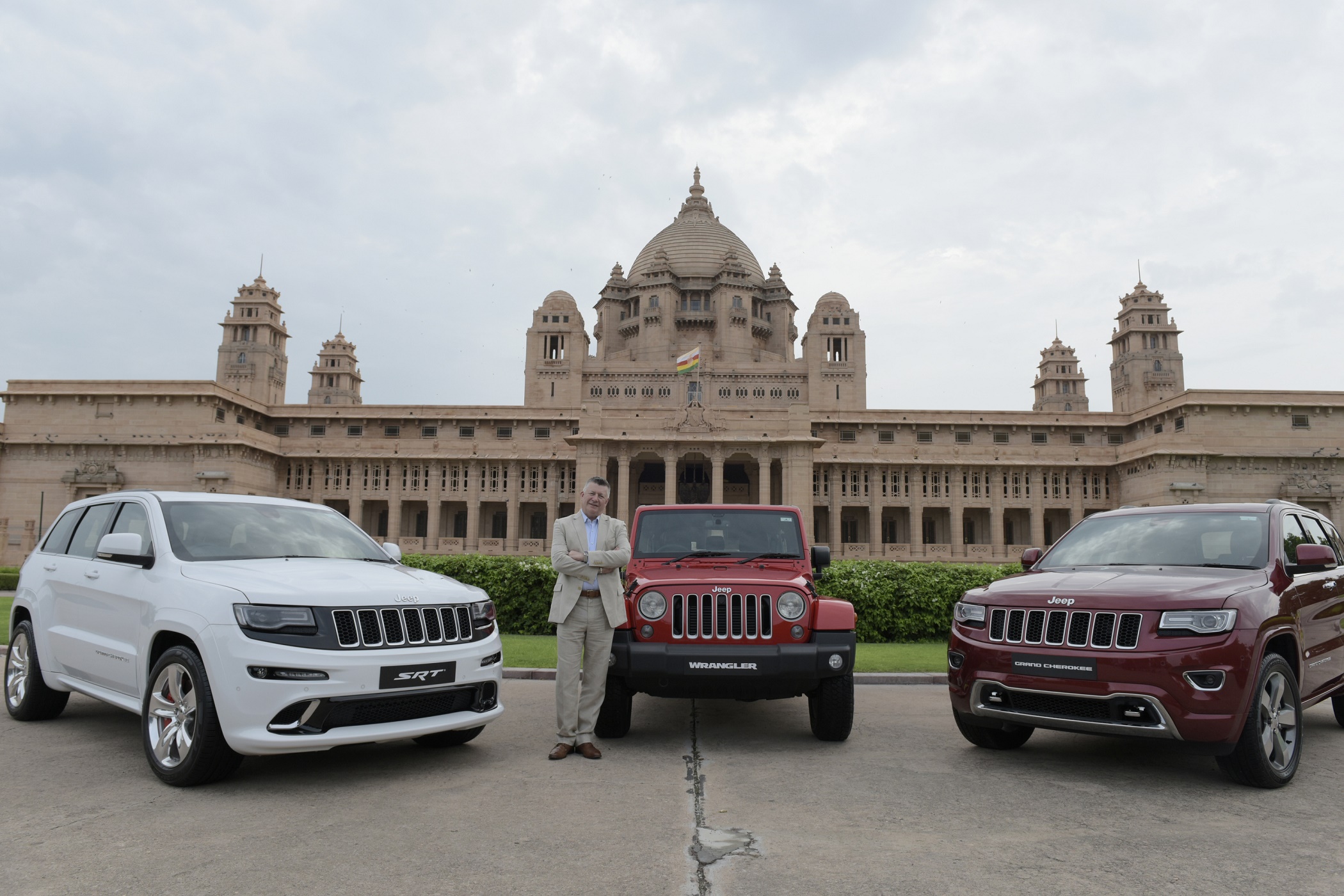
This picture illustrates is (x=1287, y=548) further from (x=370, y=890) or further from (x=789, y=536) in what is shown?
(x=370, y=890)

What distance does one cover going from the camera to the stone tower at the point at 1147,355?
231 feet

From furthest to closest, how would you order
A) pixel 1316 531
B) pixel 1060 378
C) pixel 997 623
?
pixel 1060 378, pixel 1316 531, pixel 997 623

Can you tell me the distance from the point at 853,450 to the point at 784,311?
2344cm

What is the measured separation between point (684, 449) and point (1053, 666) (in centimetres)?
4109

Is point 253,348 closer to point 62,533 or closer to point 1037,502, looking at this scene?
point 1037,502

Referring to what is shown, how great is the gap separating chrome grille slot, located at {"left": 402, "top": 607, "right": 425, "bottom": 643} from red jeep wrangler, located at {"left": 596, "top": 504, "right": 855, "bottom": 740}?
1746mm

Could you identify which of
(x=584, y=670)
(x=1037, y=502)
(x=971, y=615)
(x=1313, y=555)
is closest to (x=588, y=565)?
(x=584, y=670)

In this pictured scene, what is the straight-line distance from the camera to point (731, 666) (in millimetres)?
6566

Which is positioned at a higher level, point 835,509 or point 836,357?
point 836,357

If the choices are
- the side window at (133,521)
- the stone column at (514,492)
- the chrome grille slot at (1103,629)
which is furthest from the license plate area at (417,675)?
the stone column at (514,492)

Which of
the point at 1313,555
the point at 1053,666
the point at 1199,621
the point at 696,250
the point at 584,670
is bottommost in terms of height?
the point at 584,670

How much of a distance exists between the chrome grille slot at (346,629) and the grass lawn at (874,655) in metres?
5.61

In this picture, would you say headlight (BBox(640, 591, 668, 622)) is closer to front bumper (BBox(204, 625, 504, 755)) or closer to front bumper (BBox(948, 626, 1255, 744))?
front bumper (BBox(204, 625, 504, 755))

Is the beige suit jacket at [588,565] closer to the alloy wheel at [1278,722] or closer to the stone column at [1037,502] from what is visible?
the alloy wheel at [1278,722]
